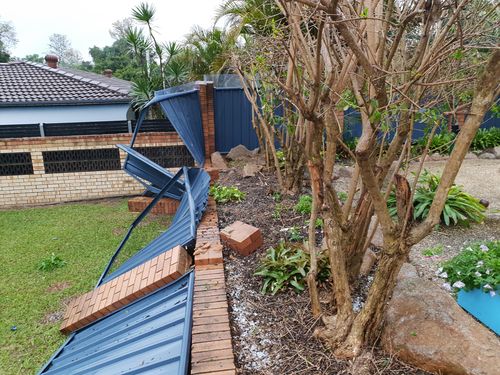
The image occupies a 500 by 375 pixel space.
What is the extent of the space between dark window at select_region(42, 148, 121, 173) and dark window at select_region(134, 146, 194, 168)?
2.12ft

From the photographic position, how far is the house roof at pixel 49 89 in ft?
42.8

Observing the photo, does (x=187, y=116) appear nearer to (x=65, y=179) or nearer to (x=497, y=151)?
(x=65, y=179)

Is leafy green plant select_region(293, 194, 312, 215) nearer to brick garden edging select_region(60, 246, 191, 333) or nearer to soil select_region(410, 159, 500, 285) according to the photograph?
soil select_region(410, 159, 500, 285)

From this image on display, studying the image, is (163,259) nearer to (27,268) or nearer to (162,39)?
(27,268)

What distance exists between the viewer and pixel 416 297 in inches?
98.3

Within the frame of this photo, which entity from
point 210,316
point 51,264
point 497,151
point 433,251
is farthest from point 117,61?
point 210,316

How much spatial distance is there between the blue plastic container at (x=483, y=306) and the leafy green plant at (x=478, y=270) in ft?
0.16

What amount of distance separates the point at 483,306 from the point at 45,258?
207 inches

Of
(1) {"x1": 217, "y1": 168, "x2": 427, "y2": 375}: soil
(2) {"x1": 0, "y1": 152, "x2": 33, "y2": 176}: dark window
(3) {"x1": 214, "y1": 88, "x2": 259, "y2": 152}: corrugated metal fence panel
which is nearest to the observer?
(1) {"x1": 217, "y1": 168, "x2": 427, "y2": 375}: soil

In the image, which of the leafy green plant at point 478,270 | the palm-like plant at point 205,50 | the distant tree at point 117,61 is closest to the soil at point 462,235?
the leafy green plant at point 478,270

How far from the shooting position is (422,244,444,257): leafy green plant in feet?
12.3

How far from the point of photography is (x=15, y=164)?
804 centimetres

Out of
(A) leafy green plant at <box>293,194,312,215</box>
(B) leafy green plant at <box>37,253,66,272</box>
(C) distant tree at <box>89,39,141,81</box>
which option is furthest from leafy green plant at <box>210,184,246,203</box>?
(C) distant tree at <box>89,39,141,81</box>

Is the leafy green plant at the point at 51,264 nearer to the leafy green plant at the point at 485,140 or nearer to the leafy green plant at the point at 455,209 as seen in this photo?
the leafy green plant at the point at 455,209
